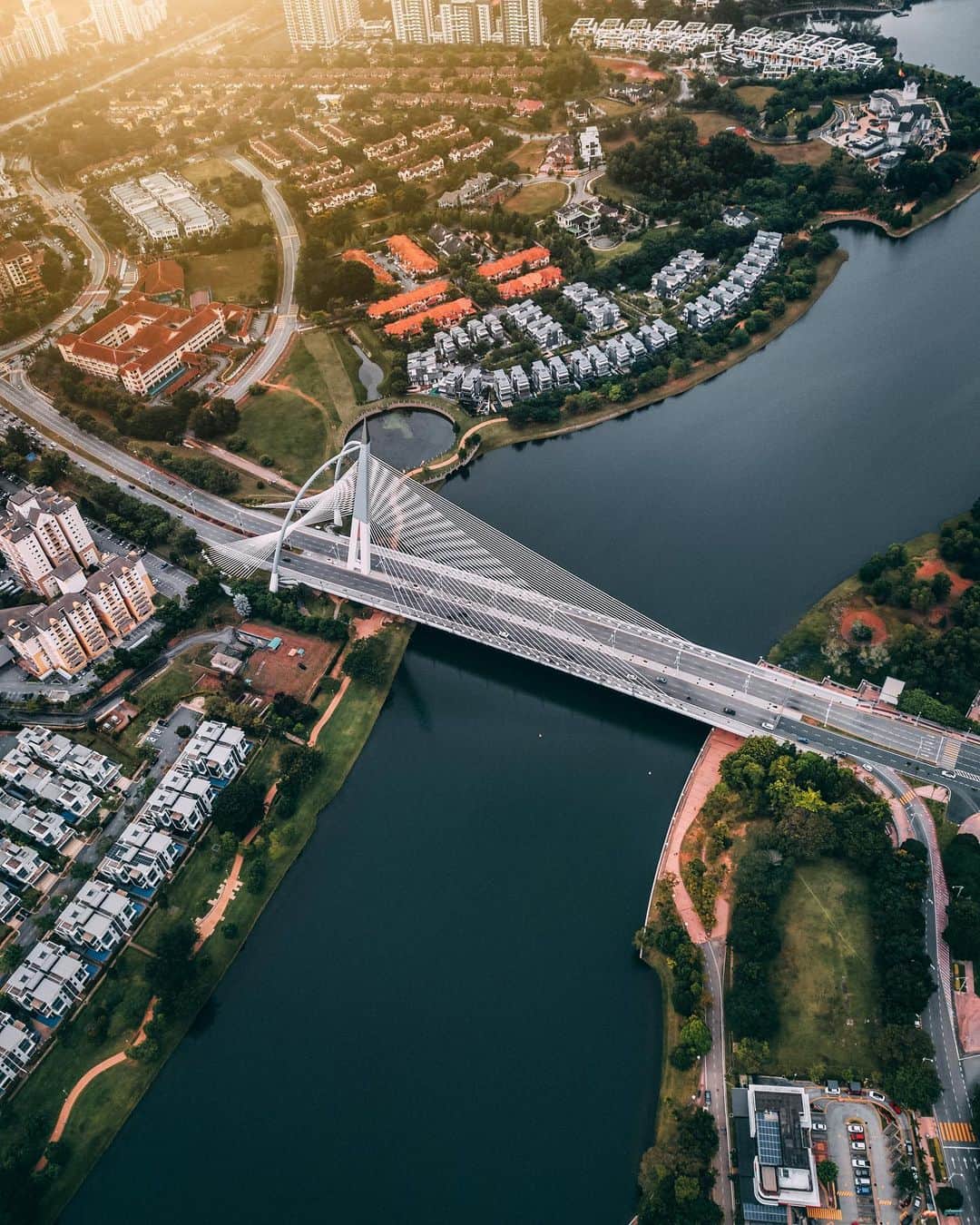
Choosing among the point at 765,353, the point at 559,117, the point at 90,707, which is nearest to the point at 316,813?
the point at 90,707

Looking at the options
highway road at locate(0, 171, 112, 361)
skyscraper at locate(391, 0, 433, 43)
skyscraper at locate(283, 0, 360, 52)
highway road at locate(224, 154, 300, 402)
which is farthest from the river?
skyscraper at locate(283, 0, 360, 52)

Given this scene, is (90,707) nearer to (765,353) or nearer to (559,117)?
(765,353)

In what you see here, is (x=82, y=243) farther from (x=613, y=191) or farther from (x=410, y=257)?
(x=613, y=191)

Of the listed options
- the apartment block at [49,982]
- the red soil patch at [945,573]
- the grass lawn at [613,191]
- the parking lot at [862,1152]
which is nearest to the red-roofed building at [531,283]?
the grass lawn at [613,191]

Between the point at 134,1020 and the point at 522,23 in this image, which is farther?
the point at 522,23

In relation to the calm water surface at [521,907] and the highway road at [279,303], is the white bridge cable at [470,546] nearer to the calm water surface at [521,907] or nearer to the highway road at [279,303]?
the calm water surface at [521,907]

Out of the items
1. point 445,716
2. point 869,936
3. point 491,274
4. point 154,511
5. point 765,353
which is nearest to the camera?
point 869,936

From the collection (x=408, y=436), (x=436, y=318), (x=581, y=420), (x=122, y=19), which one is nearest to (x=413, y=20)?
(x=122, y=19)

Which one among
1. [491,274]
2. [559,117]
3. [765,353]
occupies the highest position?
[559,117]
